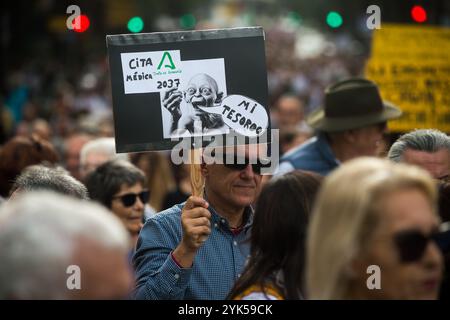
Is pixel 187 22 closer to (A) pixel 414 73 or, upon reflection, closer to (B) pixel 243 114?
(A) pixel 414 73

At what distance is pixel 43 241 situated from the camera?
8.71 feet

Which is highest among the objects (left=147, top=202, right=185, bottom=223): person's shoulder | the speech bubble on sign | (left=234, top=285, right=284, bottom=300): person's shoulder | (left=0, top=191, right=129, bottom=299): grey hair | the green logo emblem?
the green logo emblem

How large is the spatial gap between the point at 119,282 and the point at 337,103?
4505mm

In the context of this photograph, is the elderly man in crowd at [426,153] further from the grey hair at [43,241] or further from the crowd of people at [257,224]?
the grey hair at [43,241]

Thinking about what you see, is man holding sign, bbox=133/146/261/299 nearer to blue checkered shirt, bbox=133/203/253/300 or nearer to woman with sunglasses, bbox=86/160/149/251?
blue checkered shirt, bbox=133/203/253/300

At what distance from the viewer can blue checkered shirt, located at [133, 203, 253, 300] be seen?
4430 millimetres

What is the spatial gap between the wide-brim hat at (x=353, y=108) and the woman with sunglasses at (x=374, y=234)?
374 centimetres

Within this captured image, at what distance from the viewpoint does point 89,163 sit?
8.03m

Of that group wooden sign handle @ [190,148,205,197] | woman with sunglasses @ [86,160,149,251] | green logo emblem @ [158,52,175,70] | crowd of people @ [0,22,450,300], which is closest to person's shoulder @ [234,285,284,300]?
crowd of people @ [0,22,450,300]

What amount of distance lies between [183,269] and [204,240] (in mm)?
159

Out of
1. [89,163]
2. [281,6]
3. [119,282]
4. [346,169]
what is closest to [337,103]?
[89,163]

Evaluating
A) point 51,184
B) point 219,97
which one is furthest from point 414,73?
point 51,184

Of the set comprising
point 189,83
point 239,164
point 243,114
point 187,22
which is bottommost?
point 239,164

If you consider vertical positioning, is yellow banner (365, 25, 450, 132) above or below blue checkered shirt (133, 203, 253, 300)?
above
